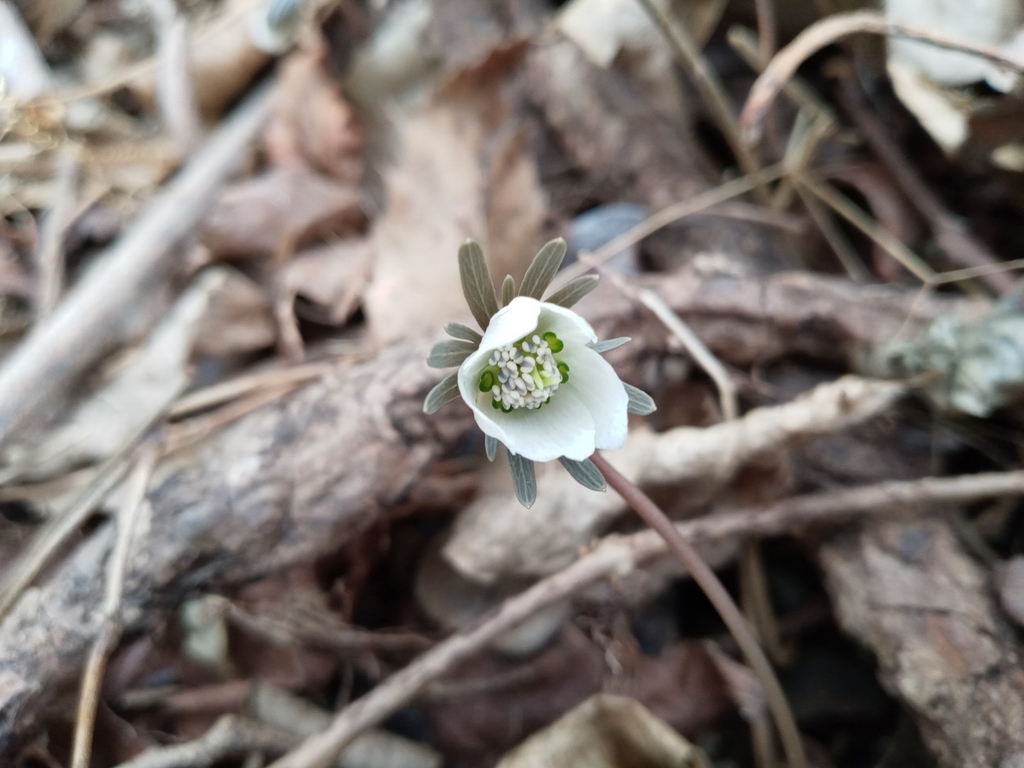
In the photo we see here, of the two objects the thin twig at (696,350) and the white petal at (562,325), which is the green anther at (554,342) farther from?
the thin twig at (696,350)

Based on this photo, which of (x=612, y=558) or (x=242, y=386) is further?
(x=242, y=386)

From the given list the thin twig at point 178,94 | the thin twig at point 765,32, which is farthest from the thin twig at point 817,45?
the thin twig at point 178,94

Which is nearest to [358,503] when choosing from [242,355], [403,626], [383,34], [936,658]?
[403,626]

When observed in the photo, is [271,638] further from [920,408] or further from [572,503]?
[920,408]

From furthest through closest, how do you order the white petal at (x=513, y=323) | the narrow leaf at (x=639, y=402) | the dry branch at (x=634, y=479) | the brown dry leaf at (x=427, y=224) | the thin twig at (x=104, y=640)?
the brown dry leaf at (x=427, y=224) → the dry branch at (x=634, y=479) → the thin twig at (x=104, y=640) → the narrow leaf at (x=639, y=402) → the white petal at (x=513, y=323)

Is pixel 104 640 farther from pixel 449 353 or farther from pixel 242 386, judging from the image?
pixel 449 353

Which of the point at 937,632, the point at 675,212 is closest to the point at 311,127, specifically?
the point at 675,212

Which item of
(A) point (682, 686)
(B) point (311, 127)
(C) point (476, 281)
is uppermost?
(B) point (311, 127)
